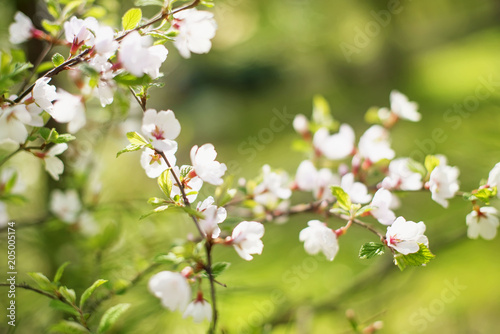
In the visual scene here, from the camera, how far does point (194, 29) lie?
1.13 ft

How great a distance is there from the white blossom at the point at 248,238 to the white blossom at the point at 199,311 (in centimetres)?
5

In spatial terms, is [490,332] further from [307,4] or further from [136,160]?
[307,4]

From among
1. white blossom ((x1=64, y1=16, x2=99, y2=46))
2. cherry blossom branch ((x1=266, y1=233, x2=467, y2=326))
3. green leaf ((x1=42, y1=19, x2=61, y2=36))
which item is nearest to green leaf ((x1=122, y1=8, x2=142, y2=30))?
white blossom ((x1=64, y1=16, x2=99, y2=46))

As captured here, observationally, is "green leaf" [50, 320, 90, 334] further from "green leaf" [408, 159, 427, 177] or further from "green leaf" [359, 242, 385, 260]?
"green leaf" [408, 159, 427, 177]

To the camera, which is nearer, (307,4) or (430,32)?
(307,4)

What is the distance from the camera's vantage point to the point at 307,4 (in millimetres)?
3064

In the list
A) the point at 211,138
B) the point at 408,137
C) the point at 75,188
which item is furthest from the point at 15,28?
the point at 211,138

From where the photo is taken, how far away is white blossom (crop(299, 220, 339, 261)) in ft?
1.11

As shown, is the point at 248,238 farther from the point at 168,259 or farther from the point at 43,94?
the point at 43,94

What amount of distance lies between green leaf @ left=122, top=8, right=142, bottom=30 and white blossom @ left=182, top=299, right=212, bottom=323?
0.73ft

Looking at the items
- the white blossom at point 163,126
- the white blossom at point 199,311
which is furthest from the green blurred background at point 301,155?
the white blossom at point 163,126

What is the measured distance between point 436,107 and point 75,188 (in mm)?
2275

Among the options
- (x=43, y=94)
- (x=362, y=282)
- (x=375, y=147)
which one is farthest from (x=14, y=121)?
(x=362, y=282)

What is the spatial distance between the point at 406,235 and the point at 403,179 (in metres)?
0.12
